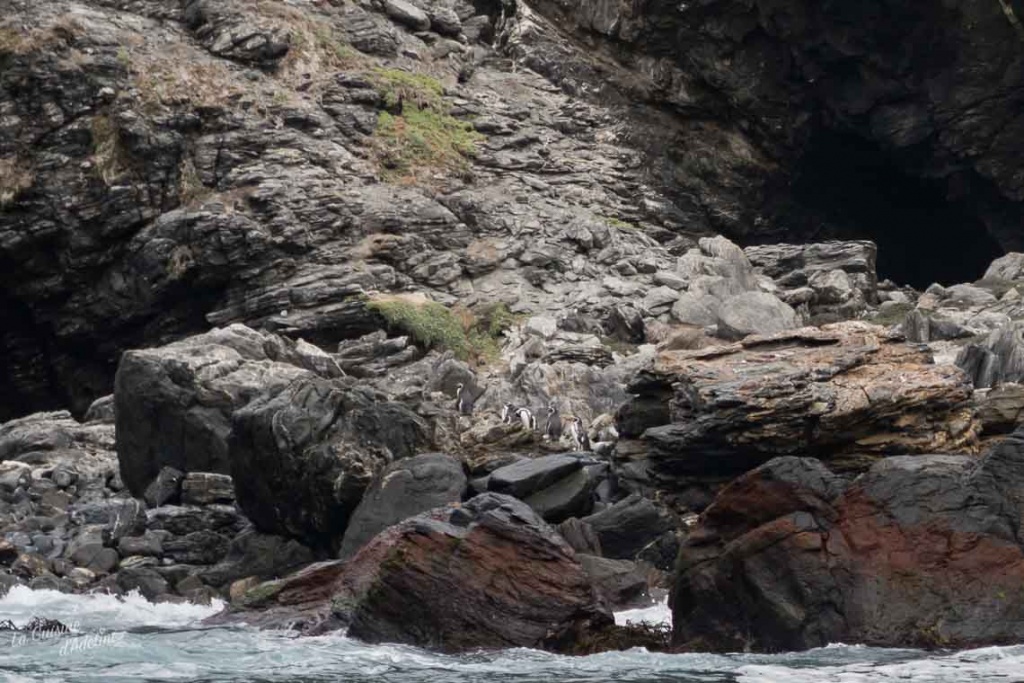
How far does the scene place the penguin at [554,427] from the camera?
24562 mm

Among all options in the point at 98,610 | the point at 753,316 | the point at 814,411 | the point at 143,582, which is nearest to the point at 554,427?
the point at 814,411

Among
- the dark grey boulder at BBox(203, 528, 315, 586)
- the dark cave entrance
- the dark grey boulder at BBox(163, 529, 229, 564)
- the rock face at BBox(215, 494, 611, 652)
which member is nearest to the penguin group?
the dark grey boulder at BBox(203, 528, 315, 586)

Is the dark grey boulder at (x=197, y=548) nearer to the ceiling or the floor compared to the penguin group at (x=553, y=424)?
nearer to the floor

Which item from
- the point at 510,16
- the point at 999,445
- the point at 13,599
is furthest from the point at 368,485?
the point at 510,16

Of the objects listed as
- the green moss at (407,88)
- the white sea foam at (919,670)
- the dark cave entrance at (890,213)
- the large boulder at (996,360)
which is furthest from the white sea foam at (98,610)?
the dark cave entrance at (890,213)

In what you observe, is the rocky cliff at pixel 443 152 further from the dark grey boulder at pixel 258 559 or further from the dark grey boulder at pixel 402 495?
the dark grey boulder at pixel 402 495

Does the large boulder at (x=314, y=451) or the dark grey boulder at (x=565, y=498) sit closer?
the dark grey boulder at (x=565, y=498)

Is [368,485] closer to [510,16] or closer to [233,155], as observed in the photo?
[233,155]

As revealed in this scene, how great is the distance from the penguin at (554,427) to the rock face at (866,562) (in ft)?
33.8

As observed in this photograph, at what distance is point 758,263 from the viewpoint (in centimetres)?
3647

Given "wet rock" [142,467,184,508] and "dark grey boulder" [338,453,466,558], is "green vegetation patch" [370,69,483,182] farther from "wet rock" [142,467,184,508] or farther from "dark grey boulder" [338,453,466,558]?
"dark grey boulder" [338,453,466,558]

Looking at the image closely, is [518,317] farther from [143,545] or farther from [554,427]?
[143,545]

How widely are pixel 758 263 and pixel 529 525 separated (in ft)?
75.8

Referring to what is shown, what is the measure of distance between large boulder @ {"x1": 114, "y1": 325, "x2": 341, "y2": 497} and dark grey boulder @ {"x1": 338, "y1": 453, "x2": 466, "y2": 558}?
4.74m
